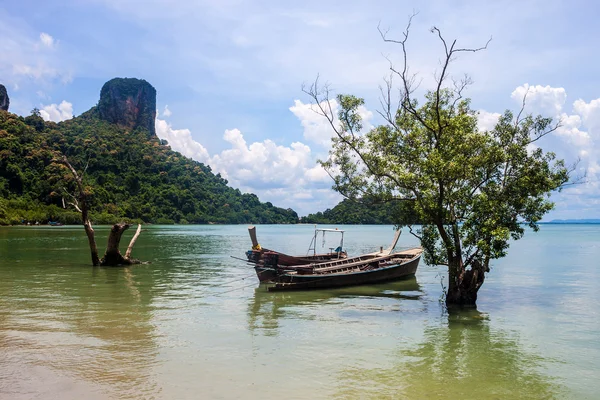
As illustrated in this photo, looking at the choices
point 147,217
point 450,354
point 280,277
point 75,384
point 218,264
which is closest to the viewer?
point 75,384

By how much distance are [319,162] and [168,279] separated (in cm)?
1243

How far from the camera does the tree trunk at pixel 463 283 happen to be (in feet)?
59.0

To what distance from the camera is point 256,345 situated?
42.2ft

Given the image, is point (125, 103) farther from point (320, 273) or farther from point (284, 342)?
point (284, 342)

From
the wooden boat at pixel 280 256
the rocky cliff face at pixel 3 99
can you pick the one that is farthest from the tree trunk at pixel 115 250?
the rocky cliff face at pixel 3 99

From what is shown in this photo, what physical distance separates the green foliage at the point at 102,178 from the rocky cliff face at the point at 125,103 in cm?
680

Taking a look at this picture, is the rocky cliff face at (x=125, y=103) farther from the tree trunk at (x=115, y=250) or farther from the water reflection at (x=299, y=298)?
the water reflection at (x=299, y=298)

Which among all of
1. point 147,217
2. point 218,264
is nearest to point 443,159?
point 218,264

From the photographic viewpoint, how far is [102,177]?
11794 cm

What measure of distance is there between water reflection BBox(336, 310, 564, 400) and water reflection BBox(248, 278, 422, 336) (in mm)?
4542

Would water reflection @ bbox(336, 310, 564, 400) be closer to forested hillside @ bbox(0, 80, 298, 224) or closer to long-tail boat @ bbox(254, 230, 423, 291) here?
long-tail boat @ bbox(254, 230, 423, 291)

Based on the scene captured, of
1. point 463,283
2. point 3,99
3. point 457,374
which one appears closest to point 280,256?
point 463,283

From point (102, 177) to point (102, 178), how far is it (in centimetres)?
26

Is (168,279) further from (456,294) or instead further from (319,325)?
(456,294)
